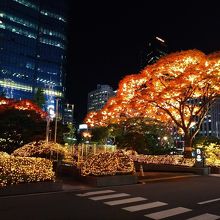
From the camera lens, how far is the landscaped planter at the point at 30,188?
41.2ft

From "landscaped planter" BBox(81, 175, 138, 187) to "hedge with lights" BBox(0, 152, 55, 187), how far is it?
2.64 meters

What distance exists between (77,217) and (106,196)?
409 centimetres

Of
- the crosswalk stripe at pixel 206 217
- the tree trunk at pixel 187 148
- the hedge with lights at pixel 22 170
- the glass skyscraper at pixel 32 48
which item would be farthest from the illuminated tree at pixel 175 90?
the glass skyscraper at pixel 32 48

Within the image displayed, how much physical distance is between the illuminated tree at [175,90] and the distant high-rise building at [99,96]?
417ft

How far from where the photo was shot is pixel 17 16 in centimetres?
11344

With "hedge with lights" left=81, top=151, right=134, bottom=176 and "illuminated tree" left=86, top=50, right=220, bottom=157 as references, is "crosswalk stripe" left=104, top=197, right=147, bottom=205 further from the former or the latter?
"illuminated tree" left=86, top=50, right=220, bottom=157

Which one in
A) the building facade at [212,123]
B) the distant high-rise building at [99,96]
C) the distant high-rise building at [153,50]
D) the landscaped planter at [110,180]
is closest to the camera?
the landscaped planter at [110,180]

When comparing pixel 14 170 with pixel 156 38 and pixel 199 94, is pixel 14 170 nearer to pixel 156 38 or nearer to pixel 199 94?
pixel 199 94

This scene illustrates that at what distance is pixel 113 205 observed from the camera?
11008 millimetres

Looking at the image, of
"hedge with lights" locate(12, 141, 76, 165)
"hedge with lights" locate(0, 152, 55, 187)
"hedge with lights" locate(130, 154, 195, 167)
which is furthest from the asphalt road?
"hedge with lights" locate(130, 154, 195, 167)

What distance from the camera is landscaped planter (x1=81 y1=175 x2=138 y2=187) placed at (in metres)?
16.2

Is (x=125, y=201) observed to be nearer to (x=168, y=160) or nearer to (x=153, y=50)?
(x=168, y=160)

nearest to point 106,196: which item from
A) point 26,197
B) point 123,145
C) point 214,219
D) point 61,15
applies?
point 26,197

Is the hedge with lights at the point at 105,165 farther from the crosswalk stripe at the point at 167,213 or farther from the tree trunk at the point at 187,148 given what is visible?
the tree trunk at the point at 187,148
